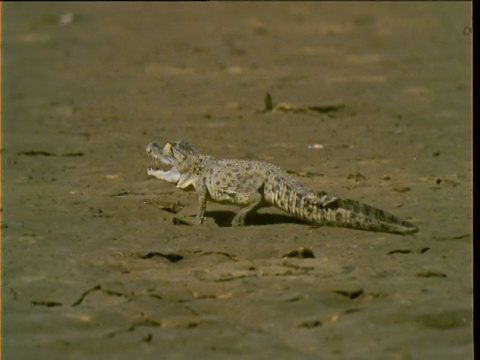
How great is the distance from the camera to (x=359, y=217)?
7.54 metres

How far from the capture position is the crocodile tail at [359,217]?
7.48m

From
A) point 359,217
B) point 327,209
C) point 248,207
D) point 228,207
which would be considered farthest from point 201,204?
point 359,217

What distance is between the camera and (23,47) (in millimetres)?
16406

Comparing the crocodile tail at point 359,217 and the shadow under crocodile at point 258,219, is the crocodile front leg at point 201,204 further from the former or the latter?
the crocodile tail at point 359,217

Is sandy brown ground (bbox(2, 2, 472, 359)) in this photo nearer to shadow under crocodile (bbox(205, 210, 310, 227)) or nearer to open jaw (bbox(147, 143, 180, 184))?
shadow under crocodile (bbox(205, 210, 310, 227))

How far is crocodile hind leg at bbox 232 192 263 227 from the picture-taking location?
7949 millimetres

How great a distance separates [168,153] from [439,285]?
8.79ft

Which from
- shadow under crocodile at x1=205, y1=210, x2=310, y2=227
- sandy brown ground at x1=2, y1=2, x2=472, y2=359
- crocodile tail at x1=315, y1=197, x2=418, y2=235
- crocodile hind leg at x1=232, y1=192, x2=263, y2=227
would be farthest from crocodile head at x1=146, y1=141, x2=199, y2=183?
crocodile tail at x1=315, y1=197, x2=418, y2=235

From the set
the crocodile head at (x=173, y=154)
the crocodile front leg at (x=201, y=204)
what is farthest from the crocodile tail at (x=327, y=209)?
the crocodile head at (x=173, y=154)

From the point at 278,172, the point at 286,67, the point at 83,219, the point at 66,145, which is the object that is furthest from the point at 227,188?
the point at 286,67

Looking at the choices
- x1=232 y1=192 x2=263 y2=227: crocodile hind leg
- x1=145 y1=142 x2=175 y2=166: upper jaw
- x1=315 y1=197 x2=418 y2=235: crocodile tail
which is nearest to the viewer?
x1=315 y1=197 x2=418 y2=235: crocodile tail

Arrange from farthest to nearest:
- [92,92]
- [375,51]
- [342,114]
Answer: [375,51] < [92,92] < [342,114]

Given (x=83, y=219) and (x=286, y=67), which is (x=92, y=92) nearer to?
(x=286, y=67)

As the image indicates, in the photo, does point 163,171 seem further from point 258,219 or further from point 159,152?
point 258,219
